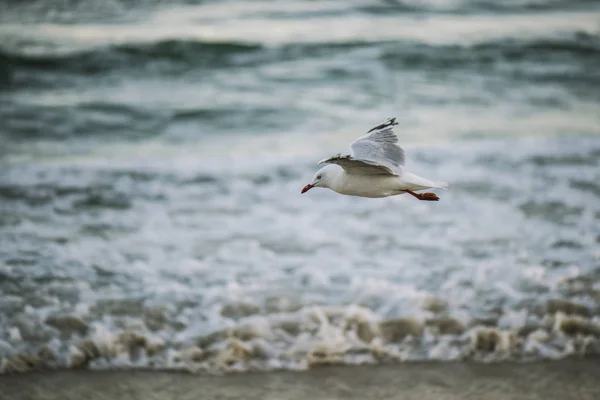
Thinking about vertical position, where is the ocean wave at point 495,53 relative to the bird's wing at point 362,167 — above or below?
above

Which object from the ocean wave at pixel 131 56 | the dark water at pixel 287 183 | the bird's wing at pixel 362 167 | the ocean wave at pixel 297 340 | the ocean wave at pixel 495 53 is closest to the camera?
the bird's wing at pixel 362 167

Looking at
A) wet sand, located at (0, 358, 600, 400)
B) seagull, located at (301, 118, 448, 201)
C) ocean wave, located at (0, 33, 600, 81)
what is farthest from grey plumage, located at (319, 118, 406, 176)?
ocean wave, located at (0, 33, 600, 81)

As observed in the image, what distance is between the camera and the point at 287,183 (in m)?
8.50

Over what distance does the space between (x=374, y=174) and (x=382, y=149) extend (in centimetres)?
10

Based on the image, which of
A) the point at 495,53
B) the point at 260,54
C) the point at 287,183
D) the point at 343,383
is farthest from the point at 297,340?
the point at 495,53

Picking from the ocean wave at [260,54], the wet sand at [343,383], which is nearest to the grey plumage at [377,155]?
the wet sand at [343,383]

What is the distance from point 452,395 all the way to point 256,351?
1.25 metres

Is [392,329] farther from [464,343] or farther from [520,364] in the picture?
[520,364]

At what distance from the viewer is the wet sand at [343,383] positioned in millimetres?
4781

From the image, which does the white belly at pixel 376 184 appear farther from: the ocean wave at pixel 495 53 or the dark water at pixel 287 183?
the ocean wave at pixel 495 53

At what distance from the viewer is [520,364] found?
509 centimetres

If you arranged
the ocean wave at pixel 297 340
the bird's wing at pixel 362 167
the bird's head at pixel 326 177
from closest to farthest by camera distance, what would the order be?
the bird's wing at pixel 362 167
the bird's head at pixel 326 177
the ocean wave at pixel 297 340

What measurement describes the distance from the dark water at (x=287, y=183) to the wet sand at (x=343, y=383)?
0.14 meters

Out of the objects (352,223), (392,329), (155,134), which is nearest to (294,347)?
(392,329)
